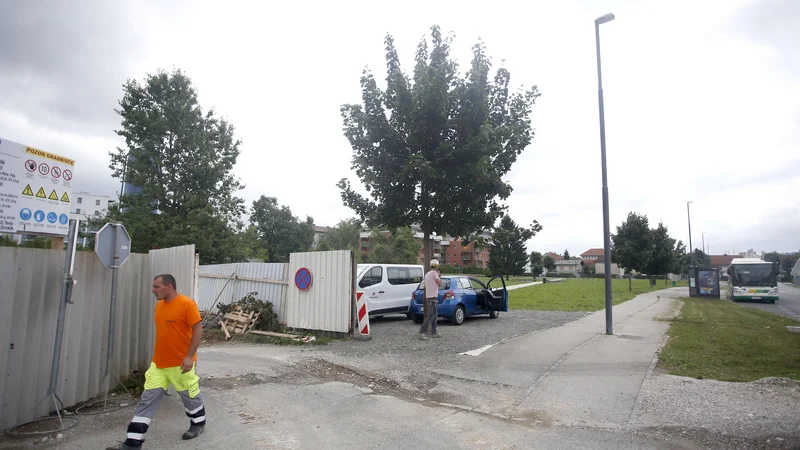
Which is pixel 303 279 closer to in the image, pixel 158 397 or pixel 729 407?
pixel 158 397

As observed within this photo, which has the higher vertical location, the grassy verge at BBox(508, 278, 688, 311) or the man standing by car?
the man standing by car

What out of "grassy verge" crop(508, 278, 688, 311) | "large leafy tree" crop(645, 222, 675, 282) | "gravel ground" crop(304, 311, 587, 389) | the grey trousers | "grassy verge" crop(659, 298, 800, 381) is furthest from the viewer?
"large leafy tree" crop(645, 222, 675, 282)

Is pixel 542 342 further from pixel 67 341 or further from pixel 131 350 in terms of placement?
pixel 67 341

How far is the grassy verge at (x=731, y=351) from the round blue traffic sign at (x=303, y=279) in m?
8.07

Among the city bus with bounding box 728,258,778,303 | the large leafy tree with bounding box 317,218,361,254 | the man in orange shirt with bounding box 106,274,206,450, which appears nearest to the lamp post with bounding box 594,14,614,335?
the man in orange shirt with bounding box 106,274,206,450

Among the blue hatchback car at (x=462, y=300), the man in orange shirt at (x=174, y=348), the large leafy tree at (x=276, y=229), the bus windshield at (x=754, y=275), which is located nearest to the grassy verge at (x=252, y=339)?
the blue hatchback car at (x=462, y=300)

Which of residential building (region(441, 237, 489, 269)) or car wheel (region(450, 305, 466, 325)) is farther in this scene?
residential building (region(441, 237, 489, 269))

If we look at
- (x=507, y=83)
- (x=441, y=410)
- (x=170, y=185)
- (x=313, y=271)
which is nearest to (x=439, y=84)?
(x=507, y=83)

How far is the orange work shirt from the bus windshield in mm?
34283

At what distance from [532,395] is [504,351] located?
2954 mm

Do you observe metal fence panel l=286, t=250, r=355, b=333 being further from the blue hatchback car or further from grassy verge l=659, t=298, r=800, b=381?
grassy verge l=659, t=298, r=800, b=381

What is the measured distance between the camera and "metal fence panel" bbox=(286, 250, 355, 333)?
11.0 meters

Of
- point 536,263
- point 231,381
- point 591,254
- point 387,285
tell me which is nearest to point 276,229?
point 536,263

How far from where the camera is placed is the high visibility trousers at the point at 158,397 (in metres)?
4.10
